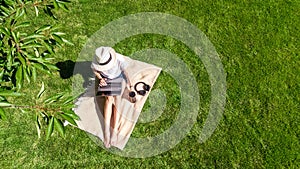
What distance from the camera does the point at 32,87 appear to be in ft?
18.4

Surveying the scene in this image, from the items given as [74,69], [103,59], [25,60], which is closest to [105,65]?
[103,59]

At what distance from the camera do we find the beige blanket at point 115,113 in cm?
524

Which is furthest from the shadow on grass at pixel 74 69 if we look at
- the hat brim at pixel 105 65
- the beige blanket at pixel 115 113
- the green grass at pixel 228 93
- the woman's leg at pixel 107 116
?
the hat brim at pixel 105 65

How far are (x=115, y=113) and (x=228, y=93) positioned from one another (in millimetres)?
1835

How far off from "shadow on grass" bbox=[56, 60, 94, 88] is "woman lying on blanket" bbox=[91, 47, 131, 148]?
486 millimetres

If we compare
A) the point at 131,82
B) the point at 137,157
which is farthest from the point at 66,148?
the point at 131,82

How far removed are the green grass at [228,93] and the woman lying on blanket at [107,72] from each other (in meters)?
0.42

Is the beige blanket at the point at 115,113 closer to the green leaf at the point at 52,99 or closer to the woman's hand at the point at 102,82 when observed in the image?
the woman's hand at the point at 102,82

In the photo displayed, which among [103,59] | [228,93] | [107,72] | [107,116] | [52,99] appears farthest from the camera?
[228,93]

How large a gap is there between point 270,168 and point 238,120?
83cm

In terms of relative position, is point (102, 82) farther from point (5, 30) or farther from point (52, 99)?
point (5, 30)

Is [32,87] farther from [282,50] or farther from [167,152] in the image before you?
[282,50]

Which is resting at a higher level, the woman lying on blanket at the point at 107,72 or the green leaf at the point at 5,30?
the green leaf at the point at 5,30

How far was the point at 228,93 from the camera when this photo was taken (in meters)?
5.82
